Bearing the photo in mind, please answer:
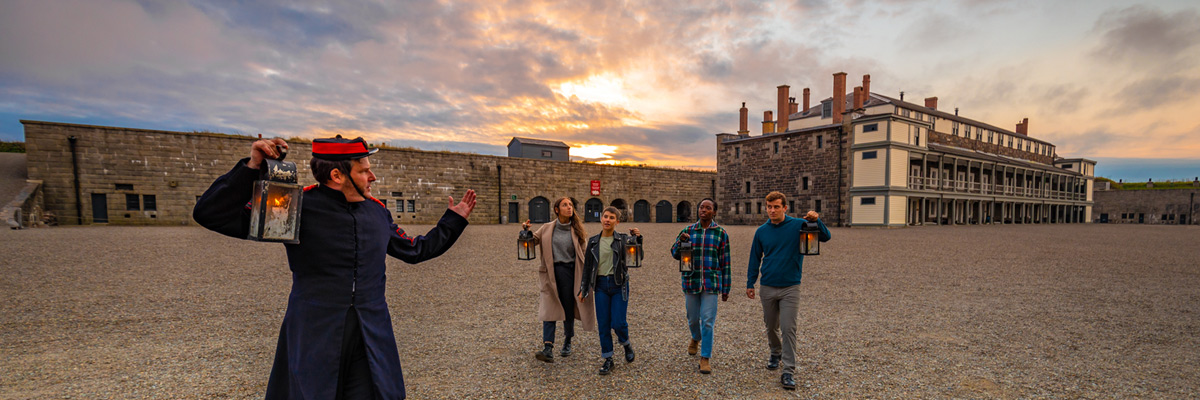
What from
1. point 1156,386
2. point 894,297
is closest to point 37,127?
point 894,297

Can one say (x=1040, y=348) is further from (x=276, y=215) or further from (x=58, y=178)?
(x=58, y=178)

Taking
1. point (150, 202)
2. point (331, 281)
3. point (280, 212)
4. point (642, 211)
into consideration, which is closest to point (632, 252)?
point (331, 281)

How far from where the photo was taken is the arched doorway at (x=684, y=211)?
138 feet

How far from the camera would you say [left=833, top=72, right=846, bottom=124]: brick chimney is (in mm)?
33531

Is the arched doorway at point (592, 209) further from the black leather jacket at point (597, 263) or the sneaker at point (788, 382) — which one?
the sneaker at point (788, 382)

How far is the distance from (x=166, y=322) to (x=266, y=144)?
246 inches

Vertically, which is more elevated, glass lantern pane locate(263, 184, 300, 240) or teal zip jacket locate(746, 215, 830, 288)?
glass lantern pane locate(263, 184, 300, 240)

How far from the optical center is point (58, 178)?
70.2 feet

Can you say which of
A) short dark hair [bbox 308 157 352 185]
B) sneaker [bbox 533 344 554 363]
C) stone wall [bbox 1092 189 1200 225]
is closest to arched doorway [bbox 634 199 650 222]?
sneaker [bbox 533 344 554 363]

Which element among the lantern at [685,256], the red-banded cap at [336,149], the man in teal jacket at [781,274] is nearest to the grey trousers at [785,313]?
the man in teal jacket at [781,274]

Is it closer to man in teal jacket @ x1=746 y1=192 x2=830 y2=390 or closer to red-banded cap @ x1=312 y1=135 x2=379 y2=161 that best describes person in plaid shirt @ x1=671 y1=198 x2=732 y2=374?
man in teal jacket @ x1=746 y1=192 x2=830 y2=390

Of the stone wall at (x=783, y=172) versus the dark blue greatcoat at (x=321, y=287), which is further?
the stone wall at (x=783, y=172)

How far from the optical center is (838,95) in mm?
33812

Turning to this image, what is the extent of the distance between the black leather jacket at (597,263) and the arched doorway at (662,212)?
1401 inches
